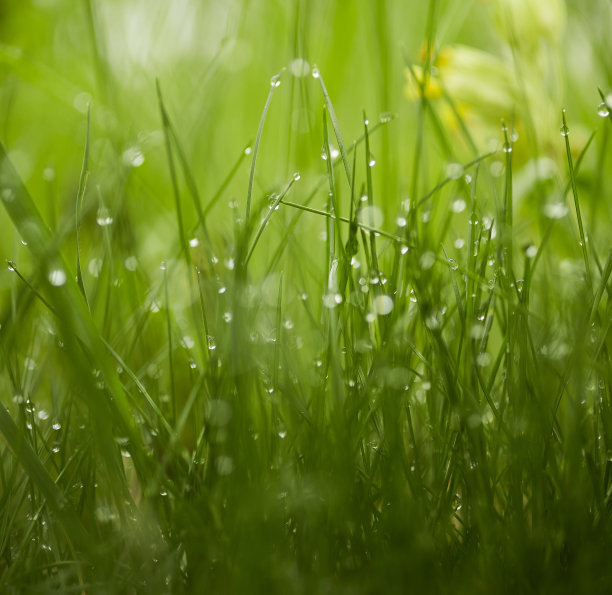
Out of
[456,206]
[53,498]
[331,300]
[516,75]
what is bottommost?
[53,498]

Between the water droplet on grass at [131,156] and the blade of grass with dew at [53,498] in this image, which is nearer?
the blade of grass with dew at [53,498]

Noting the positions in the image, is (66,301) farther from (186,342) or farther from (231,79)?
(231,79)

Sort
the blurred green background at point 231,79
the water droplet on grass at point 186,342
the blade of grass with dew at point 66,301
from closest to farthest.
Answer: the blade of grass with dew at point 66,301, the water droplet on grass at point 186,342, the blurred green background at point 231,79

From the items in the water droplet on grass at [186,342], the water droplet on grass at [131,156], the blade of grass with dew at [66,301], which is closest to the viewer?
the blade of grass with dew at [66,301]

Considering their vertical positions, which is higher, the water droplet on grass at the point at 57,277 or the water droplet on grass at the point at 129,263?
the water droplet on grass at the point at 129,263

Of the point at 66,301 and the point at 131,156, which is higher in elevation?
the point at 131,156

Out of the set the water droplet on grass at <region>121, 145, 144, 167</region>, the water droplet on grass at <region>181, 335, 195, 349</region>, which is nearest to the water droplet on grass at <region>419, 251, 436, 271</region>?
the water droplet on grass at <region>181, 335, 195, 349</region>

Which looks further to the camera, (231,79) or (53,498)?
(231,79)

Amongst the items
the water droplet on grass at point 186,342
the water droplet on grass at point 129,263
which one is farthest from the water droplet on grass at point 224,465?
the water droplet on grass at point 129,263

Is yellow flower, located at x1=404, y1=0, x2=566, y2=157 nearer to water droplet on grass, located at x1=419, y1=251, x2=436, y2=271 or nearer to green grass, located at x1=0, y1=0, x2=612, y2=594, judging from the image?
green grass, located at x1=0, y1=0, x2=612, y2=594

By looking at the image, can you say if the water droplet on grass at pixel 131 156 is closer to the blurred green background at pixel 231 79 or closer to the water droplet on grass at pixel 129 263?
the blurred green background at pixel 231 79

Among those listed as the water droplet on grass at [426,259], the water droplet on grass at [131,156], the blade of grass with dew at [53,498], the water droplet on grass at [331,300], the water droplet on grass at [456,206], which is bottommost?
the blade of grass with dew at [53,498]

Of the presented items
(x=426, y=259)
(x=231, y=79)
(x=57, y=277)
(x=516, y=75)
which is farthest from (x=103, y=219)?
(x=231, y=79)
